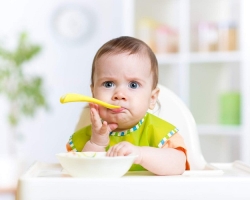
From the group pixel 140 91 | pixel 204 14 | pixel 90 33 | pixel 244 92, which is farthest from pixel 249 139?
pixel 140 91

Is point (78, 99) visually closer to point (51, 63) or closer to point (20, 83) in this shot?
point (20, 83)

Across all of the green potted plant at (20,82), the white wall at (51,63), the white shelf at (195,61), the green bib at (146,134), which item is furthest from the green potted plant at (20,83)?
the green bib at (146,134)

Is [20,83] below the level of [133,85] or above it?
below

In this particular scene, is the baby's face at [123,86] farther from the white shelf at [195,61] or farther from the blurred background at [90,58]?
the white shelf at [195,61]

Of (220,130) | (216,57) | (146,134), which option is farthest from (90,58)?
(146,134)

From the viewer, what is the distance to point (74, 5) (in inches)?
197

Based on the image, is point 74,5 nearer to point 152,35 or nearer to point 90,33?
point 90,33

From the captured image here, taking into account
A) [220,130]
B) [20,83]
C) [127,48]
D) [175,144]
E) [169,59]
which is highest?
[127,48]

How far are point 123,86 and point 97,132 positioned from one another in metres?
0.11

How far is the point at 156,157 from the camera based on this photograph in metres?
1.16

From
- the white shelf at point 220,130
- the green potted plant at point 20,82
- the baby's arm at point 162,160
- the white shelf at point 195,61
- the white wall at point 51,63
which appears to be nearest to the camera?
the baby's arm at point 162,160

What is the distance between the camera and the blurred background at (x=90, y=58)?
3.60 meters

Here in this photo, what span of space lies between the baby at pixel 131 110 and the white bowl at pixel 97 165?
86 mm

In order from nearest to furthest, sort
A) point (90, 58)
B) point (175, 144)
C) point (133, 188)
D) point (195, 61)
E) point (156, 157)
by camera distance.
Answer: point (133, 188) < point (156, 157) < point (175, 144) < point (195, 61) < point (90, 58)
